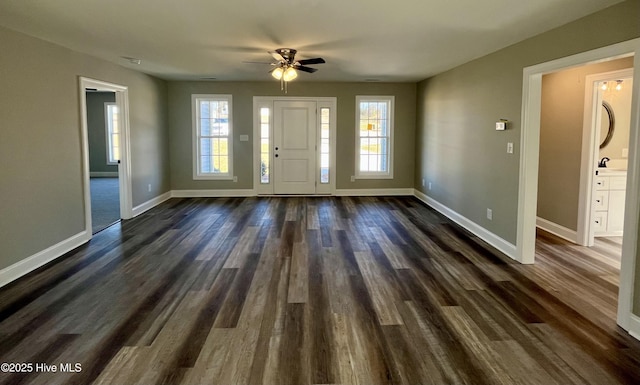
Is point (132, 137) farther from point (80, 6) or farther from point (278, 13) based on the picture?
point (278, 13)

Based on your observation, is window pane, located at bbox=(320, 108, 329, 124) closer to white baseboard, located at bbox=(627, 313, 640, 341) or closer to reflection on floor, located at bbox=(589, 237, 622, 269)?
reflection on floor, located at bbox=(589, 237, 622, 269)

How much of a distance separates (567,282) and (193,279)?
144 inches

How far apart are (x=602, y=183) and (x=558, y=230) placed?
0.83m

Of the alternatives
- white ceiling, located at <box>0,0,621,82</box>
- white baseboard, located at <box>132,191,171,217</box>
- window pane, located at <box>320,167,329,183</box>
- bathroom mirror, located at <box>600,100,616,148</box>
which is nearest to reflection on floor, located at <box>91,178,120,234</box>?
white baseboard, located at <box>132,191,171,217</box>

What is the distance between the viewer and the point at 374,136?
9.04 m

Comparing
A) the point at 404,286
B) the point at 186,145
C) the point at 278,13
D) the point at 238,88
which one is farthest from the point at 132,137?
the point at 404,286

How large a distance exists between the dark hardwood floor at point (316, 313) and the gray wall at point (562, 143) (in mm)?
582

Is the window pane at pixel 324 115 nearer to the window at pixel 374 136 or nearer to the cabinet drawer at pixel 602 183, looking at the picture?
the window at pixel 374 136

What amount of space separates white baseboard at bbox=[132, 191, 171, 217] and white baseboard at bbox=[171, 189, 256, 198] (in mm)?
211

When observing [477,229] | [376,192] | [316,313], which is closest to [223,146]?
[376,192]

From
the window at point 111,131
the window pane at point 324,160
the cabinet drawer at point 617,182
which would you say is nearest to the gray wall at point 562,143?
the cabinet drawer at point 617,182

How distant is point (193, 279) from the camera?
4.02m

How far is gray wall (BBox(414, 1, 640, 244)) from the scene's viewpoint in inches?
138

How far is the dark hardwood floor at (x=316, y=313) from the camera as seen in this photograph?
251 centimetres
